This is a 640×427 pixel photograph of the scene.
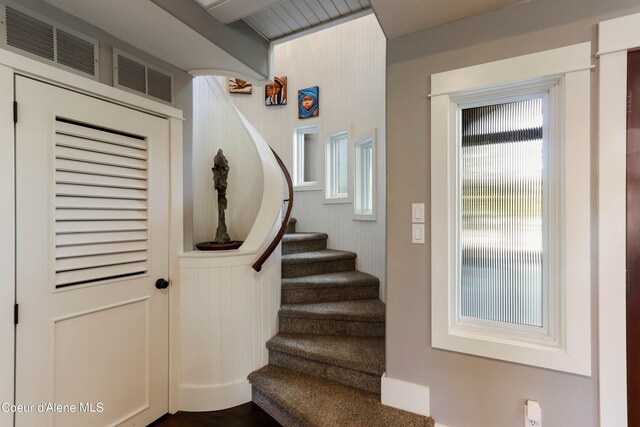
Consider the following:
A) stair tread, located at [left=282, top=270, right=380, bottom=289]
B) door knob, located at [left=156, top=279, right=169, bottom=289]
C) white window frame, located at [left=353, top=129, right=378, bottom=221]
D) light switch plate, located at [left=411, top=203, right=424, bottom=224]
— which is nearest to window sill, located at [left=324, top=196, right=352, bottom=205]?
white window frame, located at [left=353, top=129, right=378, bottom=221]

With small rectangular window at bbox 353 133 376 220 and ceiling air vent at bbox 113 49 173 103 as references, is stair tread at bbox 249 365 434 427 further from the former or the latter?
ceiling air vent at bbox 113 49 173 103

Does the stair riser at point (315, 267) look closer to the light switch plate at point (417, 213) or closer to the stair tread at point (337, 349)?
the stair tread at point (337, 349)

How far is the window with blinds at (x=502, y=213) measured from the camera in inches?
61.2

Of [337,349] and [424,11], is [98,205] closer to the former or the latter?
[337,349]

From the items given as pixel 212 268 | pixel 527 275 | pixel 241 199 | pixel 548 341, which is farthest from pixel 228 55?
pixel 548 341

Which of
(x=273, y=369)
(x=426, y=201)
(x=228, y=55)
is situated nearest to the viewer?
(x=426, y=201)

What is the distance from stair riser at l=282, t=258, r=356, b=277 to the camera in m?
2.85

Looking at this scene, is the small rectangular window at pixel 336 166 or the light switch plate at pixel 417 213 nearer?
the light switch plate at pixel 417 213

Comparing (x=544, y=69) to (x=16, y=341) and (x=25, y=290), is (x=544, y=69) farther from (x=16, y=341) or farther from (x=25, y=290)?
(x=16, y=341)

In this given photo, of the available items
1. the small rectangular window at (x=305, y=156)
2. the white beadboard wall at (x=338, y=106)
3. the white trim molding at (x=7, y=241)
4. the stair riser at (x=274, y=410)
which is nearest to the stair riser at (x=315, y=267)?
the white beadboard wall at (x=338, y=106)

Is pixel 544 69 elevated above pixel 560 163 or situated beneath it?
elevated above

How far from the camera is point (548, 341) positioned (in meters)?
1.50

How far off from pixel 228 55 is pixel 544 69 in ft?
6.05

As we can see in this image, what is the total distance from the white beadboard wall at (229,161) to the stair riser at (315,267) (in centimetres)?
54
